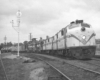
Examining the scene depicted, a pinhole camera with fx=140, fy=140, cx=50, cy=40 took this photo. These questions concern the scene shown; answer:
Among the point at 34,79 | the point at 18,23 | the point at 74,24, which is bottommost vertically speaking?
the point at 34,79

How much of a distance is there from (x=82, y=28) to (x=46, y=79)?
755 centimetres

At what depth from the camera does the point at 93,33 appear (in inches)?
514

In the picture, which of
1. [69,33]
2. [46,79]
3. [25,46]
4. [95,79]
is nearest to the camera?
[95,79]

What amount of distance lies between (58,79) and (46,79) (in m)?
0.57

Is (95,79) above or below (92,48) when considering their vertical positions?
below

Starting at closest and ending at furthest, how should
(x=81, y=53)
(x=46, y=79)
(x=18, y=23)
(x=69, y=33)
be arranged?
1. (x=46, y=79)
2. (x=81, y=53)
3. (x=69, y=33)
4. (x=18, y=23)

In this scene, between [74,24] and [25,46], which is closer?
[74,24]

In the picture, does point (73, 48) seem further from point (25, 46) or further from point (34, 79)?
point (25, 46)

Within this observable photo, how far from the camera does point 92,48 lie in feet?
40.6

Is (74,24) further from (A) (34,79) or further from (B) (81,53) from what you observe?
(A) (34,79)

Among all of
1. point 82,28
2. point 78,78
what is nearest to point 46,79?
point 78,78

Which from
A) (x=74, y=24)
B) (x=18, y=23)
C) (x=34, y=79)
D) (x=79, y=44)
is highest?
(x=18, y=23)

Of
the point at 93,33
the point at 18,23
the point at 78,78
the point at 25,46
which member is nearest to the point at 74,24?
the point at 93,33

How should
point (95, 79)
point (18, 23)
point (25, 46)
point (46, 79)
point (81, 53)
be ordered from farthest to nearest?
point (25, 46) < point (18, 23) < point (81, 53) < point (46, 79) < point (95, 79)
